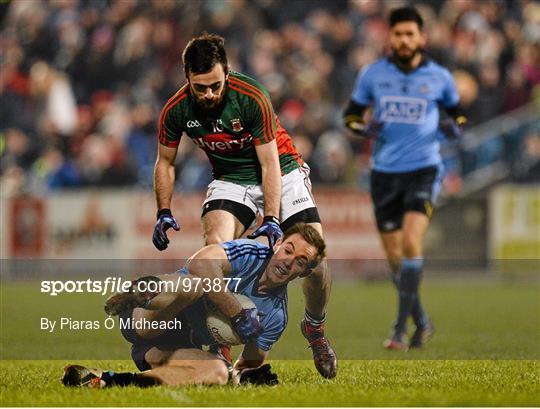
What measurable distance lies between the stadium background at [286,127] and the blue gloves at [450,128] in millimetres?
4890

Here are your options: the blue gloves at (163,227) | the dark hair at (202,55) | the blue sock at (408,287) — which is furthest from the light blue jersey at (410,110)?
the dark hair at (202,55)

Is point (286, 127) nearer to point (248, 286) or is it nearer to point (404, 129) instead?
point (404, 129)

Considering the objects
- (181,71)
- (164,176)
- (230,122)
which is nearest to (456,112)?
(230,122)

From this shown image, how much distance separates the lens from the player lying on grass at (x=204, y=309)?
7566 millimetres

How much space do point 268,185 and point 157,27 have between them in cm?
1501

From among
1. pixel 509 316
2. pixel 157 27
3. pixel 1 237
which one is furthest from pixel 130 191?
pixel 509 316

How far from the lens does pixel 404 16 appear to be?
11.8m

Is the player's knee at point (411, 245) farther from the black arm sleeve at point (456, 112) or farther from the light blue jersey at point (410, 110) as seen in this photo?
the black arm sleeve at point (456, 112)

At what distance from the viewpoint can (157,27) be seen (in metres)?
23.2

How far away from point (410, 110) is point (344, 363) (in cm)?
340

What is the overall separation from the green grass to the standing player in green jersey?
0.24 meters

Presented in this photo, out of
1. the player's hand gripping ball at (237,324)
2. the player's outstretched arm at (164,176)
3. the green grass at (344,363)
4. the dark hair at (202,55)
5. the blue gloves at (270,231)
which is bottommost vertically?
the green grass at (344,363)

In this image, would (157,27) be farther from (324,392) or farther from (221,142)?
(324,392)

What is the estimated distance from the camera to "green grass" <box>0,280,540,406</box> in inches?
287
